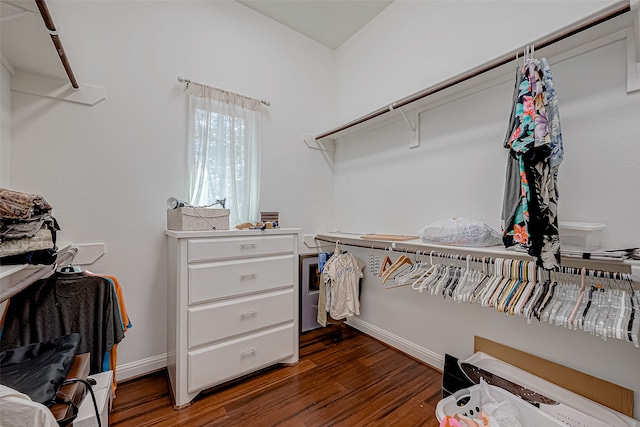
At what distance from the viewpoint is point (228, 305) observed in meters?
1.71

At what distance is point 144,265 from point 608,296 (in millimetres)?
2510

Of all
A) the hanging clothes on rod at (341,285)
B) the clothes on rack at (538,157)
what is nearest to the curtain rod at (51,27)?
the clothes on rack at (538,157)

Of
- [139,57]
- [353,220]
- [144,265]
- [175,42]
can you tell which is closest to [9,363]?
[144,265]

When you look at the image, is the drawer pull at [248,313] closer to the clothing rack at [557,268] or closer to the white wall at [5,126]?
the clothing rack at [557,268]

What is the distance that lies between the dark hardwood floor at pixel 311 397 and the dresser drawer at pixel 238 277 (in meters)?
0.60

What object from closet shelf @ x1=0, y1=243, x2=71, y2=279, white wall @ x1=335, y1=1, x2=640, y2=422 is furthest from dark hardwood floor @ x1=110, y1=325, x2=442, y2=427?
closet shelf @ x1=0, y1=243, x2=71, y2=279

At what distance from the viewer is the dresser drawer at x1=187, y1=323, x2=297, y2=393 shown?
1.60 meters

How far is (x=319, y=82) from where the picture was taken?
2791 mm

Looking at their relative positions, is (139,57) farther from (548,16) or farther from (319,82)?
(548,16)

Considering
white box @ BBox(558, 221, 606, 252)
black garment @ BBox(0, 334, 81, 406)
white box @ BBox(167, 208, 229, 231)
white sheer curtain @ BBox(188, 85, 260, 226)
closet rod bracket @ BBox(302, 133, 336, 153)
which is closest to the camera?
black garment @ BBox(0, 334, 81, 406)

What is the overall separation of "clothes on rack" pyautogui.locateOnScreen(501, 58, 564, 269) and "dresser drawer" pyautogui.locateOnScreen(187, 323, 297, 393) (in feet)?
5.17

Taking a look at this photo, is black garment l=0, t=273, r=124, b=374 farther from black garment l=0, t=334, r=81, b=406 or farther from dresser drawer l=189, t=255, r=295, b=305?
dresser drawer l=189, t=255, r=295, b=305

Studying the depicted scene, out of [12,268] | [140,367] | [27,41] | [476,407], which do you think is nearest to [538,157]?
[476,407]

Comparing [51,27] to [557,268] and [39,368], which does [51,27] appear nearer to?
[39,368]
